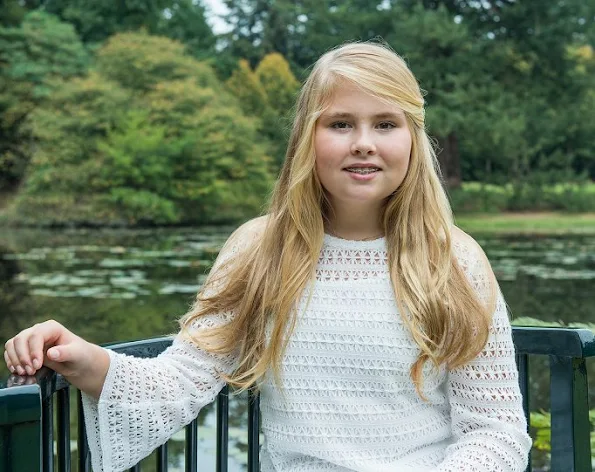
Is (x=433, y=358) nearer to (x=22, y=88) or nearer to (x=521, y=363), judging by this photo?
(x=521, y=363)

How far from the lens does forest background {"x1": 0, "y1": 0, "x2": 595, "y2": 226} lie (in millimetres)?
17859

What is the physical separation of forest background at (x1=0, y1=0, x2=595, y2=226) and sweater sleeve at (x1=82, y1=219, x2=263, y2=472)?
16.3m

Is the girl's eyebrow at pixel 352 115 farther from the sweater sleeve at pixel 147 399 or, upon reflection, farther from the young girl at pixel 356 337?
the sweater sleeve at pixel 147 399

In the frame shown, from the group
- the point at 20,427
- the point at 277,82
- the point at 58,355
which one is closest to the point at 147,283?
the point at 58,355

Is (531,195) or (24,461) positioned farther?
(531,195)

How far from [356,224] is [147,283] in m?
8.49

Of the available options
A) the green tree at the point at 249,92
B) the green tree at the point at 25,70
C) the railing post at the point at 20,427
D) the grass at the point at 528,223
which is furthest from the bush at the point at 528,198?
the railing post at the point at 20,427

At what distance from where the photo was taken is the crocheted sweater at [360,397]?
128cm

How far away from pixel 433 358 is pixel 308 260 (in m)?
0.24

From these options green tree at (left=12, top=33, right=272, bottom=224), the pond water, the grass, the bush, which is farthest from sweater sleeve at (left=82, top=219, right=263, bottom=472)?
the bush

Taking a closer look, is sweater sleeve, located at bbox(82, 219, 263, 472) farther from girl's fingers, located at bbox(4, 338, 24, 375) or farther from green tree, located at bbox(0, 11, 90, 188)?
green tree, located at bbox(0, 11, 90, 188)

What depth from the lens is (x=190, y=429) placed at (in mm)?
1327

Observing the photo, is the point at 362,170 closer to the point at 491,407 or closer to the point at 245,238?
the point at 245,238

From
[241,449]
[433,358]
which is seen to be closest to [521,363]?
[433,358]
